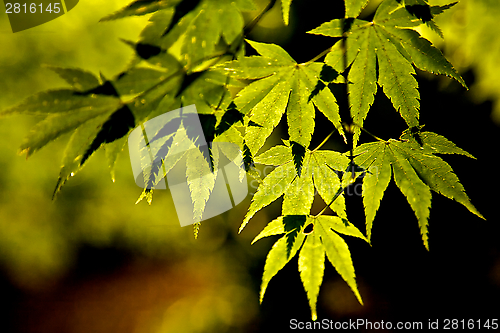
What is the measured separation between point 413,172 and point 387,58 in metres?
0.36

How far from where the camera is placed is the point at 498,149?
11.7ft

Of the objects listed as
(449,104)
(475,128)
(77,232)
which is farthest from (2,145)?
(475,128)

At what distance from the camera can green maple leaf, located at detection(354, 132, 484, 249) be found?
0.75m

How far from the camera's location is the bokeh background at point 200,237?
11.8 ft

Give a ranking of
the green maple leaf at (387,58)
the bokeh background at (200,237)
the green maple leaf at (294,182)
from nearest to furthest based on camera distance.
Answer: the green maple leaf at (387,58)
the green maple leaf at (294,182)
the bokeh background at (200,237)

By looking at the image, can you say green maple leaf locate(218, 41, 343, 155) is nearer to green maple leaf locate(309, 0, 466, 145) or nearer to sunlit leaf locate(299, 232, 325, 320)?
green maple leaf locate(309, 0, 466, 145)

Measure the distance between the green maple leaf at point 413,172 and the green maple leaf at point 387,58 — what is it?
0.47 feet

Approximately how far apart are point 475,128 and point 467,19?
2.31 meters

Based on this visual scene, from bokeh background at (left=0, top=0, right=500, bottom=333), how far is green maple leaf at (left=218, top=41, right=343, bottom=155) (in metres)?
2.14

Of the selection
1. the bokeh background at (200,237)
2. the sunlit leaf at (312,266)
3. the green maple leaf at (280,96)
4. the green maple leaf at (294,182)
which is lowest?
the bokeh background at (200,237)

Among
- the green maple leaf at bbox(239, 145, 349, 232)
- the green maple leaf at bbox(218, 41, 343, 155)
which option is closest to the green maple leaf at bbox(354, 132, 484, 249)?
the green maple leaf at bbox(239, 145, 349, 232)

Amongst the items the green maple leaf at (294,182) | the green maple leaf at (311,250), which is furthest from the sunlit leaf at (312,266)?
the green maple leaf at (294,182)

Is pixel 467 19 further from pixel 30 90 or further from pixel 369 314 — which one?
pixel 30 90

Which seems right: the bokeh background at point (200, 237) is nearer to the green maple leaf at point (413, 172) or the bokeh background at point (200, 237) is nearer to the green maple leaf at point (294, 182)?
the green maple leaf at point (413, 172)
